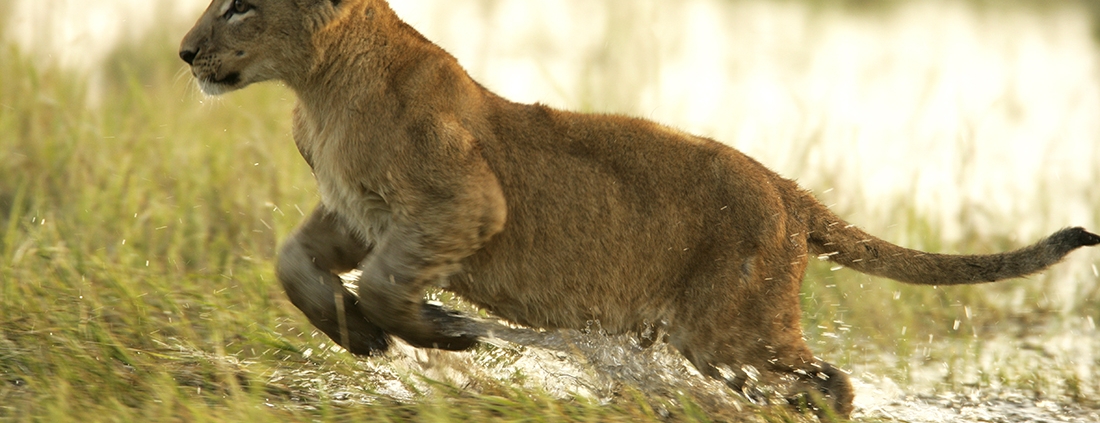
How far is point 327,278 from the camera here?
13.6ft

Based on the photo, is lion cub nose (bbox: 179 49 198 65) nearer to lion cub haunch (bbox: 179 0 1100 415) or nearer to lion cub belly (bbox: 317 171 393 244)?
lion cub haunch (bbox: 179 0 1100 415)

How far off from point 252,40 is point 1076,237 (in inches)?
109

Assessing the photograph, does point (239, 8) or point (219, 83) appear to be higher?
point (239, 8)

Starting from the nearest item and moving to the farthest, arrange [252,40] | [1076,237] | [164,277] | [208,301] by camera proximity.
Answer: [252,40]
[1076,237]
[208,301]
[164,277]

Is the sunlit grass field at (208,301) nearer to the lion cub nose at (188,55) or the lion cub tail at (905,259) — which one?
the lion cub tail at (905,259)

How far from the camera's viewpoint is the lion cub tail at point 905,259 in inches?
164

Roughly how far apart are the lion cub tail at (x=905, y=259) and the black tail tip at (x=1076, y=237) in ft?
0.14

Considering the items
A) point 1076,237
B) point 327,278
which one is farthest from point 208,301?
point 1076,237

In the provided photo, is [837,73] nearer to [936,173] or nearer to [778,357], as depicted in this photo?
[936,173]

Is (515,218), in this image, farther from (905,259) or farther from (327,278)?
(905,259)

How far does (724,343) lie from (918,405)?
1.37 meters

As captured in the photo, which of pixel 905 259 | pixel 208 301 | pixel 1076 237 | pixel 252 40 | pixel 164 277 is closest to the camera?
pixel 252 40

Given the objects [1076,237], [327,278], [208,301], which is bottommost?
[208,301]

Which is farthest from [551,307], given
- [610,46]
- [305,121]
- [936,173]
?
[610,46]
